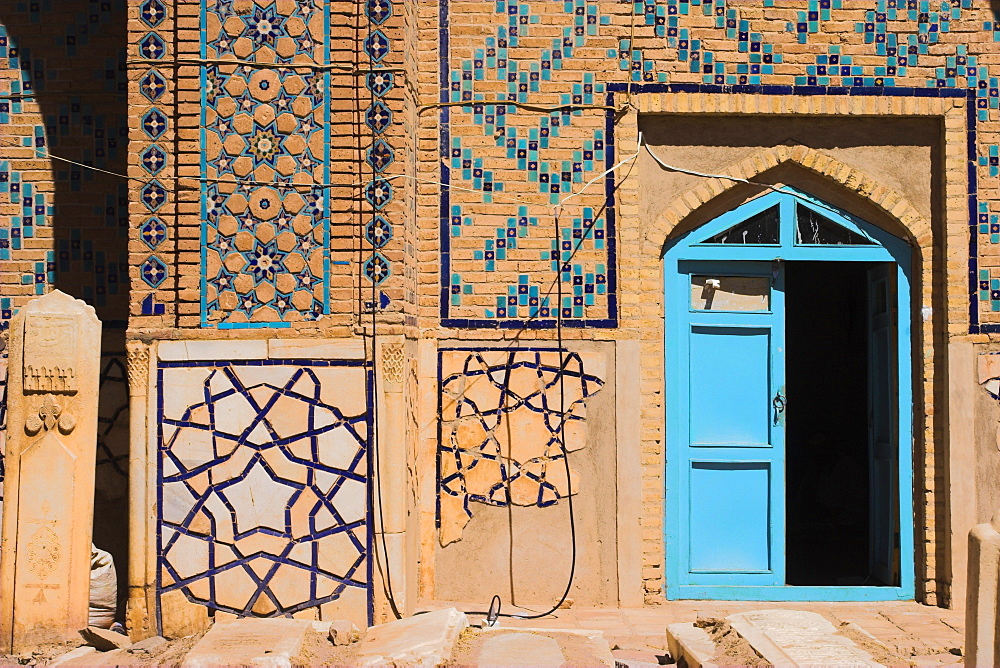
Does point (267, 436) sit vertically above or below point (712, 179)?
below

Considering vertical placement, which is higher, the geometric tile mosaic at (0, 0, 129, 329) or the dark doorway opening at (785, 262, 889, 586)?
the geometric tile mosaic at (0, 0, 129, 329)

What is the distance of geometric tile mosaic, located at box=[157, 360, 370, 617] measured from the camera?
5.48 meters

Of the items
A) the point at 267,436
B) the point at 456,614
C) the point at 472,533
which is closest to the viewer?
the point at 456,614

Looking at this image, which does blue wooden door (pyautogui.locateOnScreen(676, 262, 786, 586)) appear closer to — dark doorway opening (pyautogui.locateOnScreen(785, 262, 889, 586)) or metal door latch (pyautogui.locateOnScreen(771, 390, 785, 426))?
metal door latch (pyautogui.locateOnScreen(771, 390, 785, 426))

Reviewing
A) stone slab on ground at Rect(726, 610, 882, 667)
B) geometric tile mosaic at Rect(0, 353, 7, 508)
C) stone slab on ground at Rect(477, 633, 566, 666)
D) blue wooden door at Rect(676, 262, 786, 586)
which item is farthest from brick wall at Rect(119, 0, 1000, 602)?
geometric tile mosaic at Rect(0, 353, 7, 508)

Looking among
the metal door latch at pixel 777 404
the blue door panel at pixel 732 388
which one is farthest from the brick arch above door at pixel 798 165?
the metal door latch at pixel 777 404

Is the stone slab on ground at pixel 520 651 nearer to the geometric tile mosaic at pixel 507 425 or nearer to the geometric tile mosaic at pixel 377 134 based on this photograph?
the geometric tile mosaic at pixel 507 425

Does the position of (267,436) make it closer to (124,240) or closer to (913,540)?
(124,240)

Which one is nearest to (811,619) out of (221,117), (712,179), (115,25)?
(712,179)

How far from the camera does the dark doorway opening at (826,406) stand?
942 centimetres

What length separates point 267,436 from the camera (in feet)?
18.0

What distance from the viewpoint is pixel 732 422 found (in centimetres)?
633

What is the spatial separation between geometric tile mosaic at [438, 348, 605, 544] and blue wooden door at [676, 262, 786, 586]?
0.67 metres

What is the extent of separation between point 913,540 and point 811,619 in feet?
5.27
